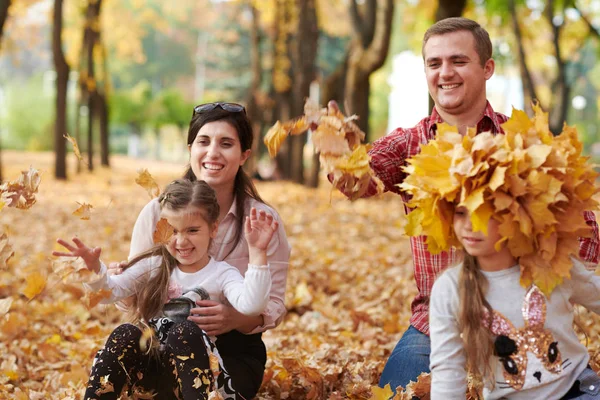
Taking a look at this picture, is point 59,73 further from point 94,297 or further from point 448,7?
point 94,297

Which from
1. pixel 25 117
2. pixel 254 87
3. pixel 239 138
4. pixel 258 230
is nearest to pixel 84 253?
pixel 258 230

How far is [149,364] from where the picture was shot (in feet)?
10.4

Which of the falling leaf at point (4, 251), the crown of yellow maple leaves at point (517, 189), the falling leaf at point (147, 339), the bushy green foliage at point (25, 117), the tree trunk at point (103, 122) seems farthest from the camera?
the bushy green foliage at point (25, 117)

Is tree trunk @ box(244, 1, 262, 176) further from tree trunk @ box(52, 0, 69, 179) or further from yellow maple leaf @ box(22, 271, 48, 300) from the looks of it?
yellow maple leaf @ box(22, 271, 48, 300)

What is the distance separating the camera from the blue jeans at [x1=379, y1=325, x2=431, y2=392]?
317cm

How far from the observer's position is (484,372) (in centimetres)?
254

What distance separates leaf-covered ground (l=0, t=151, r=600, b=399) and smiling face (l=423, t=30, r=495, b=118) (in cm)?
52

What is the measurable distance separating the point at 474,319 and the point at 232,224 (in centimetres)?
135

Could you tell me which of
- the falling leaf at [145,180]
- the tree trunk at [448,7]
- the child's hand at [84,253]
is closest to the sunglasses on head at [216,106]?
the falling leaf at [145,180]

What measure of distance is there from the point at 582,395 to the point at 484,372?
32 centimetres

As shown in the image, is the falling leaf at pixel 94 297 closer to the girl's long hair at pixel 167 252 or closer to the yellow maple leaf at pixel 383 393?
the girl's long hair at pixel 167 252

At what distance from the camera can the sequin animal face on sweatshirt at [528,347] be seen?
247 cm

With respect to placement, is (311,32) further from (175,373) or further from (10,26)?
(175,373)

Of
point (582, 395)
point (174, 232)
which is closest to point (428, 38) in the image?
point (174, 232)
